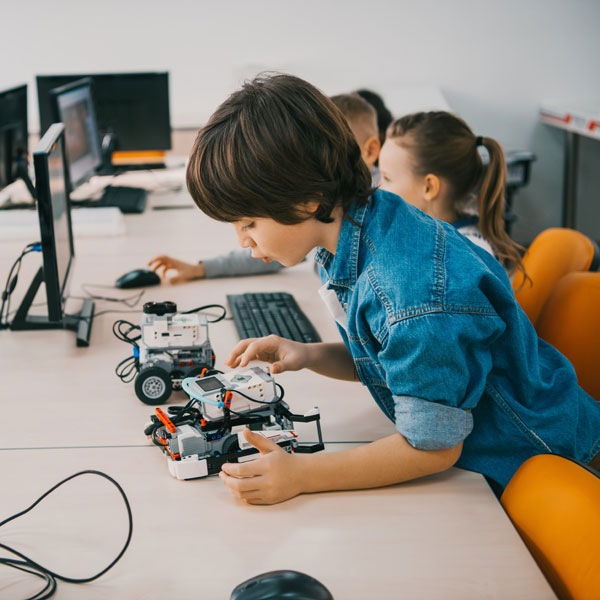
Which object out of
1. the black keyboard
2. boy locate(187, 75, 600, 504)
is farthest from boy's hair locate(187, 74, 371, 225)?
the black keyboard

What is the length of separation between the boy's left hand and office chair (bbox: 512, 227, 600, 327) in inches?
30.1

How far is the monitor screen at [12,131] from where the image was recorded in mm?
2398

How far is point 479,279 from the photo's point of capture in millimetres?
943

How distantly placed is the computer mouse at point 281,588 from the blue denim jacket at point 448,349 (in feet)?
0.99

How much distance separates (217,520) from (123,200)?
6.44ft

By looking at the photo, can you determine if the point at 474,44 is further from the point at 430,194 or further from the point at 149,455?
the point at 149,455

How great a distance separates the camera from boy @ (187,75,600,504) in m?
0.90

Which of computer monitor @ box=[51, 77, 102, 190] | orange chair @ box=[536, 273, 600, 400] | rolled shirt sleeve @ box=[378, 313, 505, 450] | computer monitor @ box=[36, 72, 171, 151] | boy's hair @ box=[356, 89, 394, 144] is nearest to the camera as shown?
rolled shirt sleeve @ box=[378, 313, 505, 450]

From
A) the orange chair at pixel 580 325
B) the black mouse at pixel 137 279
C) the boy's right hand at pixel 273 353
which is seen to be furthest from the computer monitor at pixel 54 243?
the orange chair at pixel 580 325

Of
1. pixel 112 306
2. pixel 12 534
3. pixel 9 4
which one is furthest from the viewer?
pixel 9 4

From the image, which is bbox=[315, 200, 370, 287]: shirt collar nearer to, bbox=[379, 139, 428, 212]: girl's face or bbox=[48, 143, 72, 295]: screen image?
bbox=[48, 143, 72, 295]: screen image

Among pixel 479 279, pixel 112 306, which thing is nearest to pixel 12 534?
pixel 479 279

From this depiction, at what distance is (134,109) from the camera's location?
10.2 feet

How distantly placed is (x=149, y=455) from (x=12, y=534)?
0.22m
